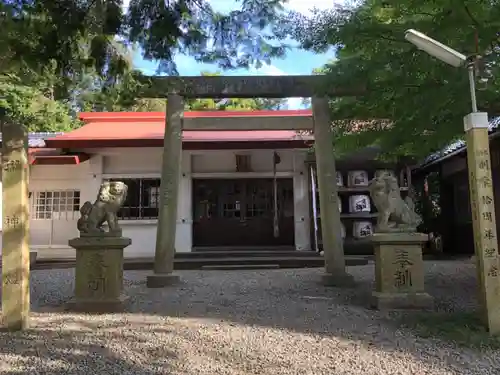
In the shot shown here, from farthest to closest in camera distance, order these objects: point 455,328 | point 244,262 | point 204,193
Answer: point 204,193, point 244,262, point 455,328

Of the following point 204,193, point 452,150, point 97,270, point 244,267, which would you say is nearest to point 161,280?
point 97,270

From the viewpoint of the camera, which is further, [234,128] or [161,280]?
[234,128]

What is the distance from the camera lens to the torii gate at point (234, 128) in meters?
8.52

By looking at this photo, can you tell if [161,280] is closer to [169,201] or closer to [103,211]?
[169,201]

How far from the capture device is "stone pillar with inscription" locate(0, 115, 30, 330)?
17.6 feet

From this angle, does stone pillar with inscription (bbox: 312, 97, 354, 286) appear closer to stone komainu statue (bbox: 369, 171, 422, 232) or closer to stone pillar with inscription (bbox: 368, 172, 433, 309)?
stone pillar with inscription (bbox: 368, 172, 433, 309)

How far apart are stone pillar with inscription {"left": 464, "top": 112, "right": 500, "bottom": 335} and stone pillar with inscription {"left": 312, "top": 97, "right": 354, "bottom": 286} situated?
3.24m

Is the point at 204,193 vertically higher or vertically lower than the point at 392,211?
higher

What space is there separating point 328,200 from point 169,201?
2.81 meters

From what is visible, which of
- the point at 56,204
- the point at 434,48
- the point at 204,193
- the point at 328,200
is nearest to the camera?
the point at 434,48

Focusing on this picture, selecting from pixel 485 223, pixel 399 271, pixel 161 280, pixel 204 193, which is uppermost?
pixel 204 193

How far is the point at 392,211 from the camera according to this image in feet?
21.9

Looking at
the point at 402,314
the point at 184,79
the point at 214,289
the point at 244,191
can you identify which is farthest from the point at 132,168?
the point at 402,314

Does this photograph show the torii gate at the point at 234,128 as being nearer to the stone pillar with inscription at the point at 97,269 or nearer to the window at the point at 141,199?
the stone pillar with inscription at the point at 97,269
